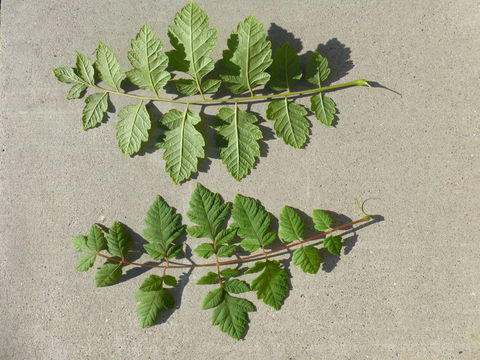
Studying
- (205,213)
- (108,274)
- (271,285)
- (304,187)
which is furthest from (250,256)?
(108,274)

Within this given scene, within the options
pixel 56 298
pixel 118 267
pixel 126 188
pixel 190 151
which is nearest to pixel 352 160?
pixel 190 151

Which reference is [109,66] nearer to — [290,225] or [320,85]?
[320,85]

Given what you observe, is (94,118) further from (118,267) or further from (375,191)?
(375,191)

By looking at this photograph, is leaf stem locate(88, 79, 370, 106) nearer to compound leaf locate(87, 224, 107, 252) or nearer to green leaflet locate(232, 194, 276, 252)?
green leaflet locate(232, 194, 276, 252)

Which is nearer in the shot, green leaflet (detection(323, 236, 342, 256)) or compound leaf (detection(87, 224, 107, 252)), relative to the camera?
green leaflet (detection(323, 236, 342, 256))

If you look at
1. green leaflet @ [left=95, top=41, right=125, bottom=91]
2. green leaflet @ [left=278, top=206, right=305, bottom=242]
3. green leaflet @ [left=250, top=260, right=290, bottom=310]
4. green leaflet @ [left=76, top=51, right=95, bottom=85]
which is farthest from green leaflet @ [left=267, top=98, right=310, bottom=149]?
green leaflet @ [left=76, top=51, right=95, bottom=85]
